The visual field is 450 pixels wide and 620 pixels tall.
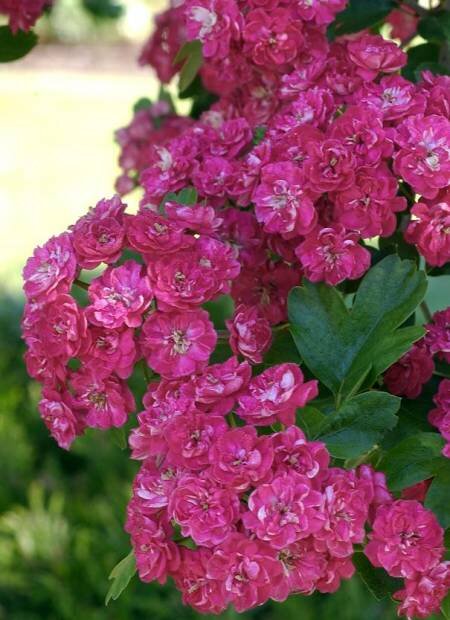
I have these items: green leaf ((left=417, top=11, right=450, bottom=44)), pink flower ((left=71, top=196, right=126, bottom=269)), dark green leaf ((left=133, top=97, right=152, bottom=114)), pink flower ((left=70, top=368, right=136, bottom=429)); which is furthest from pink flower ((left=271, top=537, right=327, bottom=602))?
dark green leaf ((left=133, top=97, right=152, bottom=114))

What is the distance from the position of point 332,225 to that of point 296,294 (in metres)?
0.08

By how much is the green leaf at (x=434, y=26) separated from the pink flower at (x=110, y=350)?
64 centimetres

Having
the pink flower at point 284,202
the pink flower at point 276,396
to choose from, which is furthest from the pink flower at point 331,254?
the pink flower at point 276,396

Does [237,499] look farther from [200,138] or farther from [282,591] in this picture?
[200,138]

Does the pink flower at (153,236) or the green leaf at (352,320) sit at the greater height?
the pink flower at (153,236)

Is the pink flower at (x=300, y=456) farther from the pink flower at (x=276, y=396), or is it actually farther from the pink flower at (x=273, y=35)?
the pink flower at (x=273, y=35)

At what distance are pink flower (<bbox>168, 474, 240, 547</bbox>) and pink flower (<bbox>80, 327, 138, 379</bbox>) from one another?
5.8 inches

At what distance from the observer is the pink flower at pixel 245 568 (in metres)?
0.99

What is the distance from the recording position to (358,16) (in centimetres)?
151

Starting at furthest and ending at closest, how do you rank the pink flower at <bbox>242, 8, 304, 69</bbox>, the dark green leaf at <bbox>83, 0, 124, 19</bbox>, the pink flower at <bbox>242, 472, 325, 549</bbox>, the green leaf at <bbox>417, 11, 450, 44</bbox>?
the dark green leaf at <bbox>83, 0, 124, 19</bbox> < the green leaf at <bbox>417, 11, 450, 44</bbox> < the pink flower at <bbox>242, 8, 304, 69</bbox> < the pink flower at <bbox>242, 472, 325, 549</bbox>

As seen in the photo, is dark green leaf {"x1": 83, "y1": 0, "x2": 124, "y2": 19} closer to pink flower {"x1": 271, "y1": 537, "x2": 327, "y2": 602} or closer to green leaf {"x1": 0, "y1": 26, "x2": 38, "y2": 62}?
green leaf {"x1": 0, "y1": 26, "x2": 38, "y2": 62}

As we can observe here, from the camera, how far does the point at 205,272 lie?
1.13 meters

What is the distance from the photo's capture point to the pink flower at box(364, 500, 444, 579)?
1.03 m

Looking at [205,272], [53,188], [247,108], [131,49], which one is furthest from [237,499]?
[131,49]
